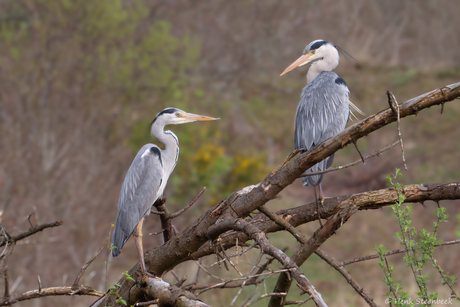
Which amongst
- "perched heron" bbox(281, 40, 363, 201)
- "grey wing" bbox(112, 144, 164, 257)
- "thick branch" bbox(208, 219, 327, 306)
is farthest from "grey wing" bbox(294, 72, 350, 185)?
"thick branch" bbox(208, 219, 327, 306)

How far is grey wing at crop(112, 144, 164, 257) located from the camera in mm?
3822

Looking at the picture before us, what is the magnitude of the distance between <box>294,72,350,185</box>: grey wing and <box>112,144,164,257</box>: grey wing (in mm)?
1167

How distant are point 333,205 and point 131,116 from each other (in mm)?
11721

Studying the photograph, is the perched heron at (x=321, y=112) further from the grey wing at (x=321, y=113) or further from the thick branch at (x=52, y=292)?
the thick branch at (x=52, y=292)

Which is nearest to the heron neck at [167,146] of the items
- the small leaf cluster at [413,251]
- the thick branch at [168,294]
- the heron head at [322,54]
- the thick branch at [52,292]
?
the heron head at [322,54]

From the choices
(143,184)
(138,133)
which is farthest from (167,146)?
(138,133)

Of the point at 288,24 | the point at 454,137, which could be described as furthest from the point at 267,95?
the point at 454,137

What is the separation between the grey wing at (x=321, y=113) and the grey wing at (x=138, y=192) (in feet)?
3.83

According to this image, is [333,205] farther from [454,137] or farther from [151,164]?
[454,137]

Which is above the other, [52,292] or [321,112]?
[321,112]

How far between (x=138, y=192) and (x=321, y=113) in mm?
1594

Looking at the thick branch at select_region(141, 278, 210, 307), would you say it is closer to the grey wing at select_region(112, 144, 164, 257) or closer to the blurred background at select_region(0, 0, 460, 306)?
the grey wing at select_region(112, 144, 164, 257)

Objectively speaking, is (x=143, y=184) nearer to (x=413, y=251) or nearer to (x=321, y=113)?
(x=321, y=113)

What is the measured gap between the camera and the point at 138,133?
13.1 meters
